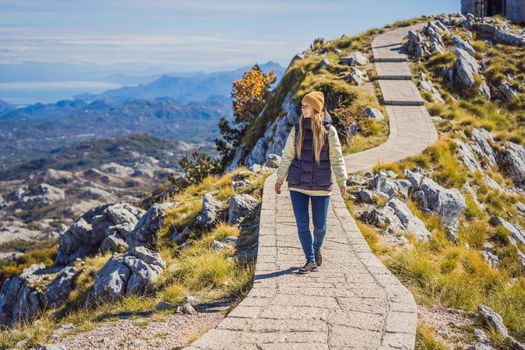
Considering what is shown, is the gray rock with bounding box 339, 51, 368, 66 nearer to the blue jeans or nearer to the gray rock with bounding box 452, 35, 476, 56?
the gray rock with bounding box 452, 35, 476, 56

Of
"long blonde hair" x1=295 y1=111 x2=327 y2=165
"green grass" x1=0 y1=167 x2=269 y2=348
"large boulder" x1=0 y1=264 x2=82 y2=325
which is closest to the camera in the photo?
Answer: "long blonde hair" x1=295 y1=111 x2=327 y2=165

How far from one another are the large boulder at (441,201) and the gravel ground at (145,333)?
25.0 ft

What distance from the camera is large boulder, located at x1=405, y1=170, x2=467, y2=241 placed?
39.8 ft

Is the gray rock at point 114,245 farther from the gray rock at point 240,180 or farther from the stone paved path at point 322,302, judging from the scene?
the stone paved path at point 322,302

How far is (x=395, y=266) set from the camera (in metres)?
8.20

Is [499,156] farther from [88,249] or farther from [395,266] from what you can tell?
[88,249]

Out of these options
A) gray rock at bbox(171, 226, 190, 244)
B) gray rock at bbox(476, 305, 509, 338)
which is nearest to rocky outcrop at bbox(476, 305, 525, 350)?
gray rock at bbox(476, 305, 509, 338)

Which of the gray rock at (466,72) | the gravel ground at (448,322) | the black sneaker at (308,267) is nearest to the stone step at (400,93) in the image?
the gray rock at (466,72)

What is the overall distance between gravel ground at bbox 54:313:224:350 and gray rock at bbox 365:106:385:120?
16.0m

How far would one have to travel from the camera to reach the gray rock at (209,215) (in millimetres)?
12047

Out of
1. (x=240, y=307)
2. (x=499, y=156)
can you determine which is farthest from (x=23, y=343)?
(x=499, y=156)

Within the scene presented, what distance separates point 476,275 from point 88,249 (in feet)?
53.1

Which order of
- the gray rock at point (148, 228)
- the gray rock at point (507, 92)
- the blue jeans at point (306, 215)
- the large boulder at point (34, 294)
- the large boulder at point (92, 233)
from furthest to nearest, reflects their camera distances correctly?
the gray rock at point (507, 92), the large boulder at point (92, 233), the large boulder at point (34, 294), the gray rock at point (148, 228), the blue jeans at point (306, 215)

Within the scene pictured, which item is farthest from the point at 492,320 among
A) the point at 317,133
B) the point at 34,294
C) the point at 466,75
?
the point at 466,75
